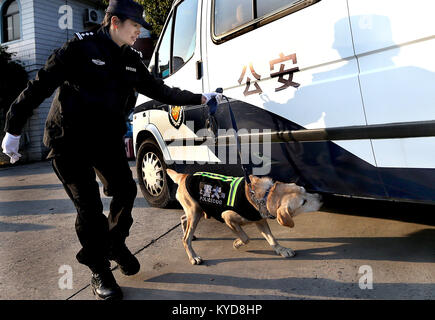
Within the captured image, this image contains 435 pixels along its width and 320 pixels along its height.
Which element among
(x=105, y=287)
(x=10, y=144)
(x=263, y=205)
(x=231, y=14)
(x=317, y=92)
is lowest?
(x=105, y=287)

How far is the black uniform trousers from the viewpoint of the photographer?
83.3 inches

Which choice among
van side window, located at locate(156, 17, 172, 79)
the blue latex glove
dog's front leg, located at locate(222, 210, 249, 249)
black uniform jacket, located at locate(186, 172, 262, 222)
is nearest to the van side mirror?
van side window, located at locate(156, 17, 172, 79)

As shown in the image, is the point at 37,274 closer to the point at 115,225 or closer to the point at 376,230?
the point at 115,225

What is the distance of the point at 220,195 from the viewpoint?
97.4 inches

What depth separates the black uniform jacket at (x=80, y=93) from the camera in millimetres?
1943

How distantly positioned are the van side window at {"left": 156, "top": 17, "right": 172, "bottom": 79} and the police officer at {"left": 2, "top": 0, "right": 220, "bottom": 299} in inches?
54.8

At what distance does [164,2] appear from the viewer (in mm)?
9930

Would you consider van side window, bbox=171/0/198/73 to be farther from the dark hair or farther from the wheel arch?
the dark hair

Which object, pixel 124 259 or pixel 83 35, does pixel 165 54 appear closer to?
pixel 83 35

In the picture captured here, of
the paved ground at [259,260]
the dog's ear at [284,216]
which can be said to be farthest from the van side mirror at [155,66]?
the dog's ear at [284,216]

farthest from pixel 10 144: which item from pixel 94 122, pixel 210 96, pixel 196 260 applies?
pixel 196 260

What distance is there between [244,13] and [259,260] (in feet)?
6.28

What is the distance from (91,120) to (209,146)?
1235 mm
